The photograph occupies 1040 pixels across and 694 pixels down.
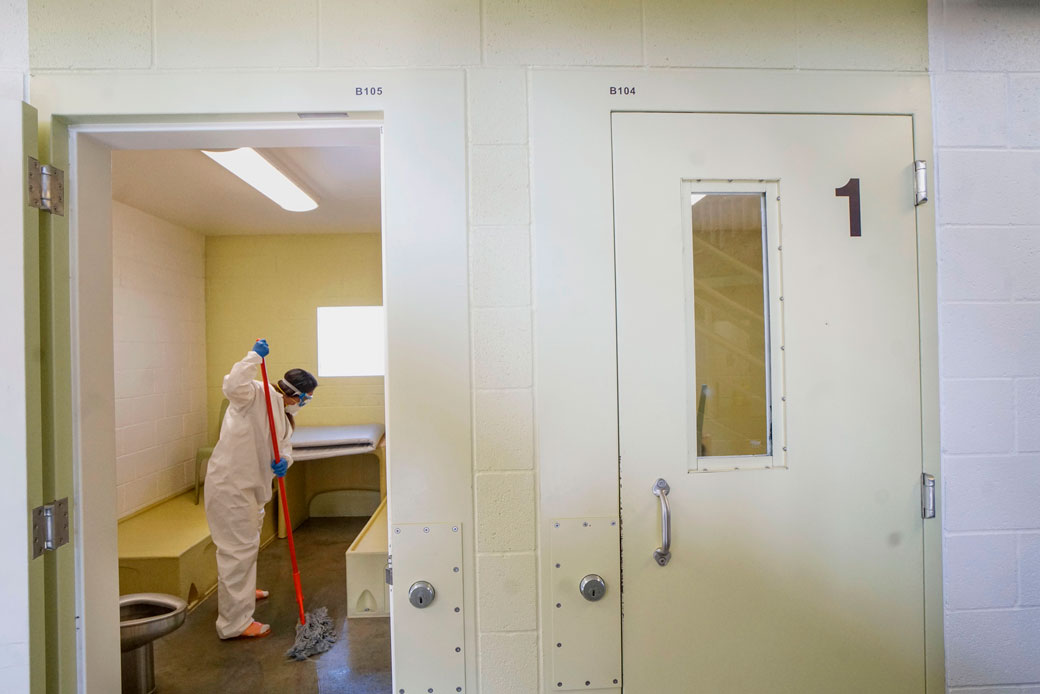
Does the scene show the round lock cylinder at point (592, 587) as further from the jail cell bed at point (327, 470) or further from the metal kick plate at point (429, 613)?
the jail cell bed at point (327, 470)

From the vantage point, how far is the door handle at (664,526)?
1042 mm

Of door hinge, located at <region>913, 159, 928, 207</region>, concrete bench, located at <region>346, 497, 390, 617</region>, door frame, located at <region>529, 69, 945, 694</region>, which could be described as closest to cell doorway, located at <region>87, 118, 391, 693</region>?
concrete bench, located at <region>346, 497, 390, 617</region>

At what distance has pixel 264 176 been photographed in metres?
2.44

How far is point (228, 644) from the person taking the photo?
2.39 meters

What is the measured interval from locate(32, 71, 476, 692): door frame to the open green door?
0.05 feet

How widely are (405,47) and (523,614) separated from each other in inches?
52.9

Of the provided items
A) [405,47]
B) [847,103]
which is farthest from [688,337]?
[405,47]

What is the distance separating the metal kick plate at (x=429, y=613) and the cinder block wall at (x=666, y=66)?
60mm

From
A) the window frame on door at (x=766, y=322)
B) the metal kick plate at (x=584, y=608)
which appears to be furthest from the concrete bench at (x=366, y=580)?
the window frame on door at (x=766, y=322)

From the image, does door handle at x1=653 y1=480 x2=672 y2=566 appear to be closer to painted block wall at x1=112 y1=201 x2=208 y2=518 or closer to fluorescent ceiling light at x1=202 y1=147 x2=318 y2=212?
fluorescent ceiling light at x1=202 y1=147 x2=318 y2=212

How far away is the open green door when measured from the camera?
98 cm

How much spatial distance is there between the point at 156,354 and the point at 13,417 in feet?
9.40

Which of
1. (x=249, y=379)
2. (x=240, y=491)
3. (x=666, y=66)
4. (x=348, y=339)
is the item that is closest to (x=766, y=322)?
(x=666, y=66)

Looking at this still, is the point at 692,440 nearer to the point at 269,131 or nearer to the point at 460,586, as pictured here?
the point at 460,586
